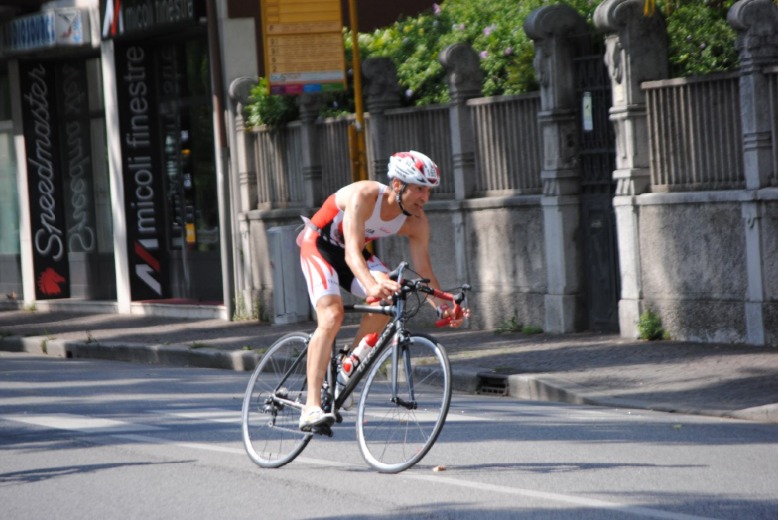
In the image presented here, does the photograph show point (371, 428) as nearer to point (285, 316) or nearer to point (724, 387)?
point (724, 387)

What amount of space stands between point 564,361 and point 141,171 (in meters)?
11.0

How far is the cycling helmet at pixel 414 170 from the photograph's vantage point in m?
7.29

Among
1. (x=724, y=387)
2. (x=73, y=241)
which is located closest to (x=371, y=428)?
(x=724, y=387)

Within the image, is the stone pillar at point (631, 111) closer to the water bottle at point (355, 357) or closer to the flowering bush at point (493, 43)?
the flowering bush at point (493, 43)

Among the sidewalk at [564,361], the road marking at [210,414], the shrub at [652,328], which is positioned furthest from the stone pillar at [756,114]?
the road marking at [210,414]

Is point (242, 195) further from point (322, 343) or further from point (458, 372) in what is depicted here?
point (322, 343)

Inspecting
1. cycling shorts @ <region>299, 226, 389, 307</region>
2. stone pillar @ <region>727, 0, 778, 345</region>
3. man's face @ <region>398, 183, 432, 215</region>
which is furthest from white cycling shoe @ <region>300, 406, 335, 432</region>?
stone pillar @ <region>727, 0, 778, 345</region>

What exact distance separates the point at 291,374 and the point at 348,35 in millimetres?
11826

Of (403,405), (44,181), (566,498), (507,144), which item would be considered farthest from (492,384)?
(44,181)

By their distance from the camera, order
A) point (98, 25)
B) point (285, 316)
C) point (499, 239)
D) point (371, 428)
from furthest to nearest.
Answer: point (98, 25), point (285, 316), point (499, 239), point (371, 428)

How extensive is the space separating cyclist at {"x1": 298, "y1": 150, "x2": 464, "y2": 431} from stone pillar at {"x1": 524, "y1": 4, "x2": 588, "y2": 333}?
277 inches

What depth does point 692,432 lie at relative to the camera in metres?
8.84

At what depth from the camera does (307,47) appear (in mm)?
17406

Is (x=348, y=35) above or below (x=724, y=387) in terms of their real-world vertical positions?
above
